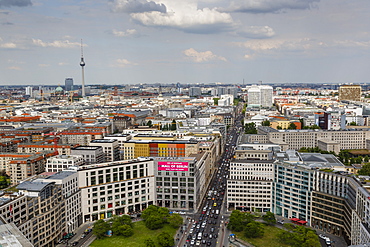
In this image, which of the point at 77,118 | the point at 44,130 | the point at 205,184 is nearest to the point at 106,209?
the point at 205,184

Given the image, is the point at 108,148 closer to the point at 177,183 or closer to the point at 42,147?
the point at 42,147

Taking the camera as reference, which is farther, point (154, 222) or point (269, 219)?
point (269, 219)

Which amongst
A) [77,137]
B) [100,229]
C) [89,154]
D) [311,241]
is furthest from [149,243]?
[77,137]

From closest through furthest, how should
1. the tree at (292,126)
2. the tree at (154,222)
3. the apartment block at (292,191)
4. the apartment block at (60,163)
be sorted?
the tree at (154,222) < the apartment block at (292,191) < the apartment block at (60,163) < the tree at (292,126)

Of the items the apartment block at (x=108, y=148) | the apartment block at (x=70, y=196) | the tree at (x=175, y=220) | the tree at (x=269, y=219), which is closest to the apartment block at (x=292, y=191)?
the tree at (x=269, y=219)

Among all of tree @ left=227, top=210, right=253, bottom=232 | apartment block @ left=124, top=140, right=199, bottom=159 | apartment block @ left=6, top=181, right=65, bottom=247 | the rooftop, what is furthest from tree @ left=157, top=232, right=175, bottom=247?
apartment block @ left=124, top=140, right=199, bottom=159

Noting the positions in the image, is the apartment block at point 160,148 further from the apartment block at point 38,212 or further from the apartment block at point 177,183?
the apartment block at point 38,212

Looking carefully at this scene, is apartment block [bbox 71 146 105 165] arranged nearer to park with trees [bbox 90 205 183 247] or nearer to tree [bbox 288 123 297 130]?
park with trees [bbox 90 205 183 247]
